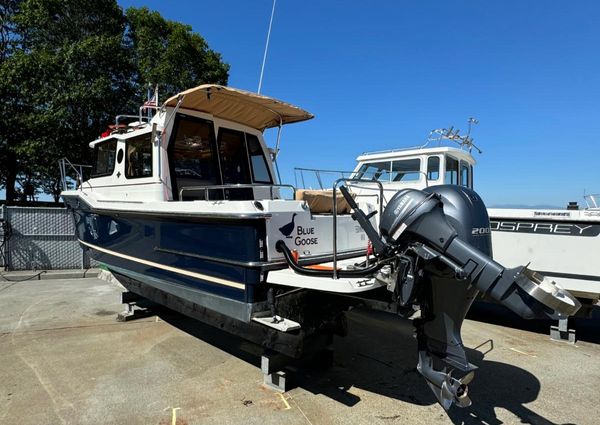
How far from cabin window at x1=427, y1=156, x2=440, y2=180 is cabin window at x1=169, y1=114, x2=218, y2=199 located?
462cm

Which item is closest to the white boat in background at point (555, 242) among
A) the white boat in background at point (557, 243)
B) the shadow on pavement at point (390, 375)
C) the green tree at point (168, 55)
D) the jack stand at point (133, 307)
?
the white boat in background at point (557, 243)

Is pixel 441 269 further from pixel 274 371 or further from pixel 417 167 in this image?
pixel 417 167

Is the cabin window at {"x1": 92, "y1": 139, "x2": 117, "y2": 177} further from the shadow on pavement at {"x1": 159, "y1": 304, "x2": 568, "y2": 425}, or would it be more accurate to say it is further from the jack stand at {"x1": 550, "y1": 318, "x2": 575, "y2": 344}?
the jack stand at {"x1": 550, "y1": 318, "x2": 575, "y2": 344}

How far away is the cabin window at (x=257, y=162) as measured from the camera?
5.59m

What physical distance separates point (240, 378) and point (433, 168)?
5.76 metres

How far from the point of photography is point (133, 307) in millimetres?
5695

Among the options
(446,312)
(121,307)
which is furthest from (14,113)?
(446,312)

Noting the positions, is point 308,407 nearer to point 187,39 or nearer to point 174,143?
point 174,143

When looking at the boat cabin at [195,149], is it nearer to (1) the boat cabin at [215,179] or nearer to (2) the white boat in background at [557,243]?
(1) the boat cabin at [215,179]

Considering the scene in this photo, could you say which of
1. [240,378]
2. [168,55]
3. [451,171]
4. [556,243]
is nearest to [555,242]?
[556,243]

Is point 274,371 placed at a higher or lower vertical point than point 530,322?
higher

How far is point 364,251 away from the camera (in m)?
4.15

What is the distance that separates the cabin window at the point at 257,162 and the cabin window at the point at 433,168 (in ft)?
12.1

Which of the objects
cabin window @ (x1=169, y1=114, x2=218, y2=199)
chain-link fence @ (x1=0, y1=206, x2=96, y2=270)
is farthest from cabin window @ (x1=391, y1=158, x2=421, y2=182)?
chain-link fence @ (x1=0, y1=206, x2=96, y2=270)
